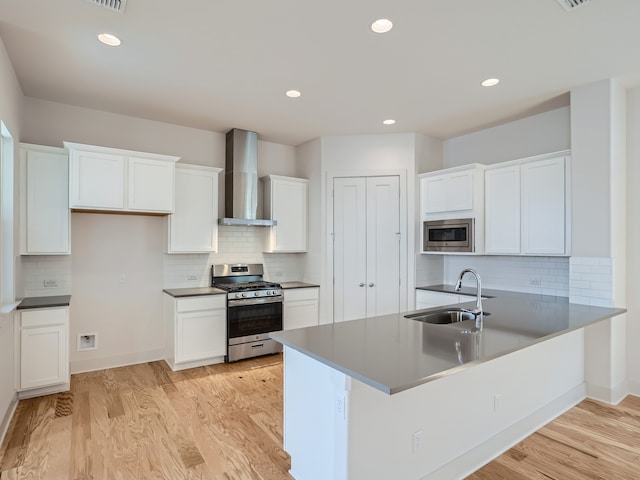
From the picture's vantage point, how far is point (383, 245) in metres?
4.95

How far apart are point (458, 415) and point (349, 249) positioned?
9.77 ft

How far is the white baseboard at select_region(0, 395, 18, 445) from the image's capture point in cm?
270

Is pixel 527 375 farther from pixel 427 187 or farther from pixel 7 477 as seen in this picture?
pixel 7 477

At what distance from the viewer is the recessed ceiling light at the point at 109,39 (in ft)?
8.59

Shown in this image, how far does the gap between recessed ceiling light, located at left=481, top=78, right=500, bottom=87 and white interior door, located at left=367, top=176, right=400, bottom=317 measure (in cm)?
169

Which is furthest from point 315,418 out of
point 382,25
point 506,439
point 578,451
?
point 382,25

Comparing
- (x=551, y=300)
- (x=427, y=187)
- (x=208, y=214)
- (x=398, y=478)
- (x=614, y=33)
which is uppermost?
(x=614, y=33)

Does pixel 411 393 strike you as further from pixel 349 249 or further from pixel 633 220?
pixel 349 249

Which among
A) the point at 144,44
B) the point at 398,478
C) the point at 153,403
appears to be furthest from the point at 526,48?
the point at 153,403

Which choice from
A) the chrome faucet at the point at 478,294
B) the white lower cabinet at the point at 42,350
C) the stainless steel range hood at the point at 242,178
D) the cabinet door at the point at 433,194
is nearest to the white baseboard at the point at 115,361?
the white lower cabinet at the point at 42,350

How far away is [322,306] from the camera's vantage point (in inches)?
201

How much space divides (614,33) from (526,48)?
538 mm

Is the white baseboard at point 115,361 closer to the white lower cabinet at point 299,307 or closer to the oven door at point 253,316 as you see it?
the oven door at point 253,316

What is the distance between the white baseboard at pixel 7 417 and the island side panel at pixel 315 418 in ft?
7.04
